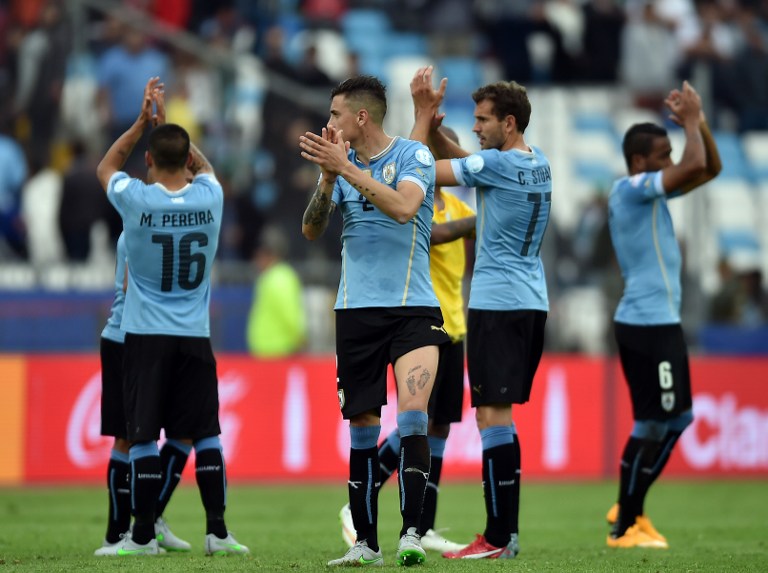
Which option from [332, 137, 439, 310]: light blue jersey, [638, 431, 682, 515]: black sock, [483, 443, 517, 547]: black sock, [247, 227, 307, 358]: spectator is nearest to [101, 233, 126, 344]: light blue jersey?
[332, 137, 439, 310]: light blue jersey

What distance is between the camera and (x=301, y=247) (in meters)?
17.8

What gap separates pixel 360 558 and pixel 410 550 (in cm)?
34

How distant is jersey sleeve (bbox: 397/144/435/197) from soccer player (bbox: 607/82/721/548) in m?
2.32

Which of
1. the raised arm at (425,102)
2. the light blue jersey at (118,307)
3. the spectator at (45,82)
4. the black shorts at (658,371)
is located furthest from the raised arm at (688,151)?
the spectator at (45,82)

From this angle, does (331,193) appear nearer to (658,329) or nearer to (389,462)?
(389,462)

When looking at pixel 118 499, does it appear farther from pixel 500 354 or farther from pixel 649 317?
pixel 649 317

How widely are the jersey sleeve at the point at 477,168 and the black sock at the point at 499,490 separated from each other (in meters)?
1.66

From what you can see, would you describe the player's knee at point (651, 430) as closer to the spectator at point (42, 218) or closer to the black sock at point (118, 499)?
the black sock at point (118, 499)

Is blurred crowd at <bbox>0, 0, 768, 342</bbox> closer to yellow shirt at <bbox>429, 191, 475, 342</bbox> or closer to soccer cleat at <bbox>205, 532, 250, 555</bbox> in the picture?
yellow shirt at <bbox>429, 191, 475, 342</bbox>

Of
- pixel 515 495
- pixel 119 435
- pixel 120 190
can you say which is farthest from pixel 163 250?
pixel 515 495

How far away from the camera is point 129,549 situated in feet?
29.9

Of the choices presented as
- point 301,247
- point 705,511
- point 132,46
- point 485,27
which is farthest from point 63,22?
point 705,511

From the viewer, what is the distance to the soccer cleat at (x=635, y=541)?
9953mm

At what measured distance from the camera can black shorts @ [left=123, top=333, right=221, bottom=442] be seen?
9.05 metres
